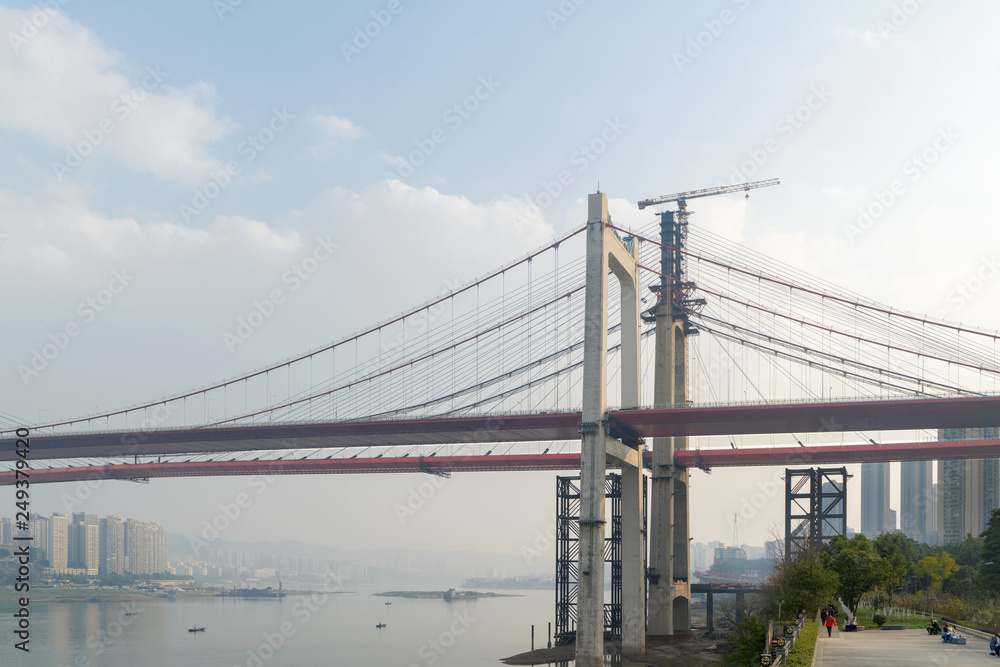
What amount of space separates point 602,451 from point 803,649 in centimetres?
1430

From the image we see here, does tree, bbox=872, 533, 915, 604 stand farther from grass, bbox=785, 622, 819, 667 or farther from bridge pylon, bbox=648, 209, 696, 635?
grass, bbox=785, 622, 819, 667

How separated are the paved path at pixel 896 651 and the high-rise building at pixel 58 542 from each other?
168 metres

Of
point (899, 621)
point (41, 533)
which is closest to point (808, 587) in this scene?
point (899, 621)

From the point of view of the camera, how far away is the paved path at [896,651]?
73.2 feet

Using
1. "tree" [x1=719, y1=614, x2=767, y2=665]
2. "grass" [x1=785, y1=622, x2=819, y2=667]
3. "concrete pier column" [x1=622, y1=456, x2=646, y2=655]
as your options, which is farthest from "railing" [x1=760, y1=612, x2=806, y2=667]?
"concrete pier column" [x1=622, y1=456, x2=646, y2=655]

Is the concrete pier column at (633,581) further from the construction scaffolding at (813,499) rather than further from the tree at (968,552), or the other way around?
the tree at (968,552)

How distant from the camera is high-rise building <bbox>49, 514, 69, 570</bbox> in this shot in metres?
168

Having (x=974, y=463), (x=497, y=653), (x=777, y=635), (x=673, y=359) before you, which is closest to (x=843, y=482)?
(x=673, y=359)

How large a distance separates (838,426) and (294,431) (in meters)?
27.3

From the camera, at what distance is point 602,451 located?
35312 mm

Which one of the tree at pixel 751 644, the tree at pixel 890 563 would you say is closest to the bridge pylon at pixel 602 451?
the tree at pixel 751 644

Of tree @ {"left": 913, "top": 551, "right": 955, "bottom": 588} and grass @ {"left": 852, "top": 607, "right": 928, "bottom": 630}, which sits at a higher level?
grass @ {"left": 852, "top": 607, "right": 928, "bottom": 630}

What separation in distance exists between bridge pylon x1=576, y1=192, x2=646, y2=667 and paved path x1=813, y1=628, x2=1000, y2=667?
8.34 meters

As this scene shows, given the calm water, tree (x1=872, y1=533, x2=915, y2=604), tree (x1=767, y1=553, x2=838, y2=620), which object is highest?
tree (x1=767, y1=553, x2=838, y2=620)
